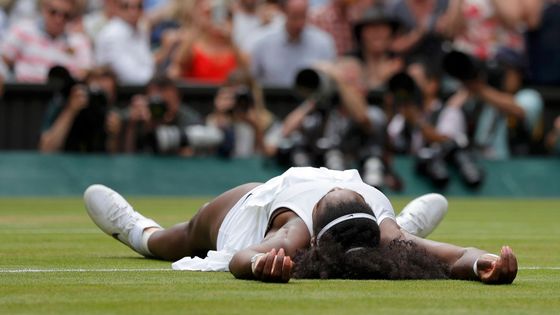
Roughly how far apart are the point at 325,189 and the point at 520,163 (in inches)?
516

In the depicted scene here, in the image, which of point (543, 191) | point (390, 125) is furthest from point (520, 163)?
point (390, 125)

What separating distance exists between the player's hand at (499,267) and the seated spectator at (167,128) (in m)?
11.4

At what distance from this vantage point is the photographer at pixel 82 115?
1781cm

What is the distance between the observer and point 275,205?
291 inches

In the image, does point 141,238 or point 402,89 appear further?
point 402,89

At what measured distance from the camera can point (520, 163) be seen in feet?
65.7

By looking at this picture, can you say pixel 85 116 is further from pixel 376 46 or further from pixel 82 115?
pixel 376 46

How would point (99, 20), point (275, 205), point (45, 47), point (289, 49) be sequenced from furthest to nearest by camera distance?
1. point (99, 20)
2. point (289, 49)
3. point (45, 47)
4. point (275, 205)

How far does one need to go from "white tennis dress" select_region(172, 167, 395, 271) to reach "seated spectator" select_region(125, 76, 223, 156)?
410 inches

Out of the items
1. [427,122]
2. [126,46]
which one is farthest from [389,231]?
[126,46]

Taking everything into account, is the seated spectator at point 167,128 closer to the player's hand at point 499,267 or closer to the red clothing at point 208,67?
the red clothing at point 208,67

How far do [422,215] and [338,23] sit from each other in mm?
12458

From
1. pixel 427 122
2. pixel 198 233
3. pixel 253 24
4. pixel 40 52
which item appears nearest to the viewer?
pixel 198 233

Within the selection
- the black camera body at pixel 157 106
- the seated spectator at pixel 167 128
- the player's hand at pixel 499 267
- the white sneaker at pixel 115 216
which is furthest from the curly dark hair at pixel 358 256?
the seated spectator at pixel 167 128
